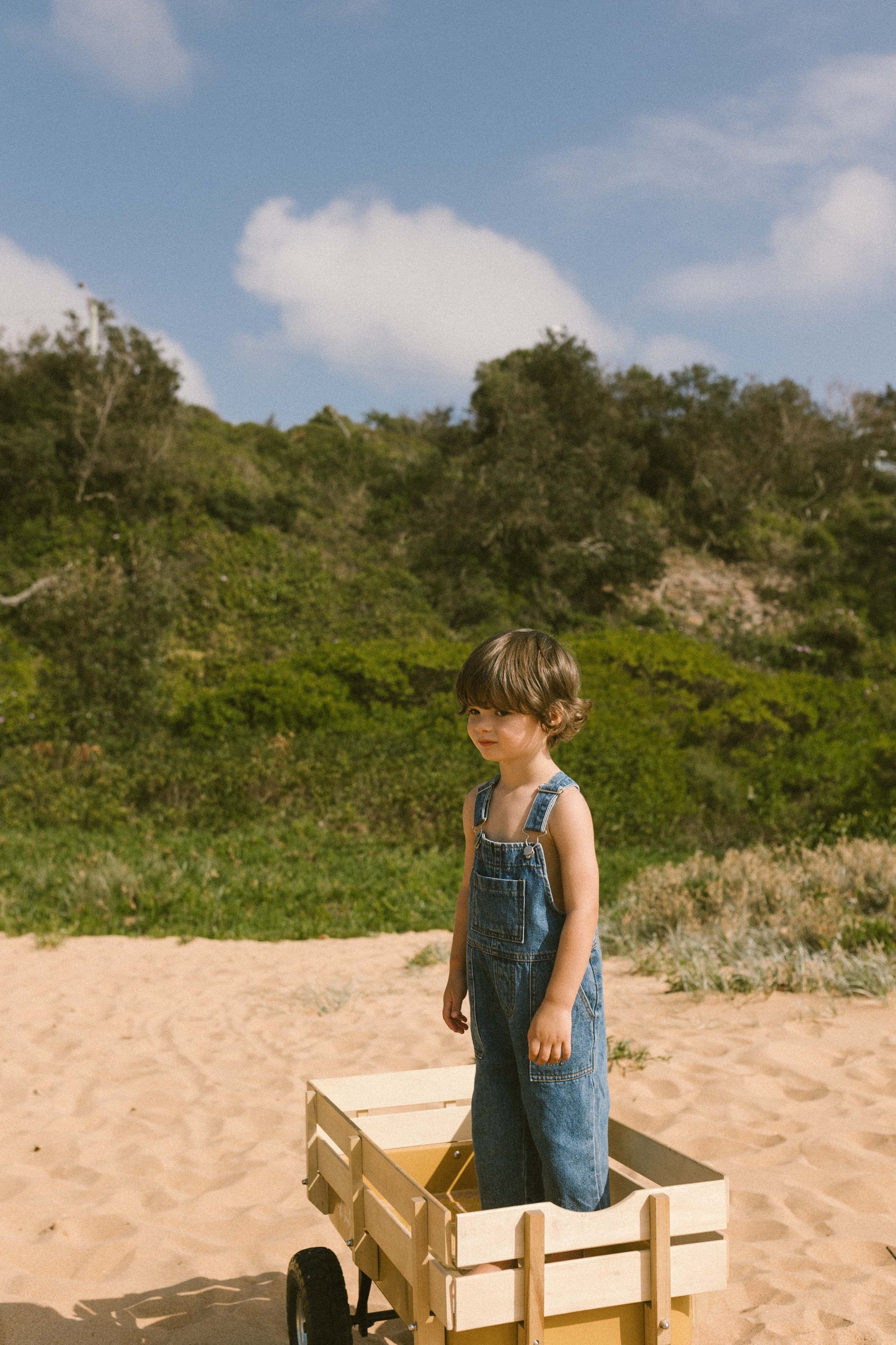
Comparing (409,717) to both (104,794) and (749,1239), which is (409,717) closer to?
(104,794)

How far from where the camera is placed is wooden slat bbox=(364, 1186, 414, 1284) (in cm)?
199

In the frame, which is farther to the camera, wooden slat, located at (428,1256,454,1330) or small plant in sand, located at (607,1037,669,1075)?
small plant in sand, located at (607,1037,669,1075)

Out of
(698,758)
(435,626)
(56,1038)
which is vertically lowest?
(56,1038)

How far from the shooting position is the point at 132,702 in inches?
571

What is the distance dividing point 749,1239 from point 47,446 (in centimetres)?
1678

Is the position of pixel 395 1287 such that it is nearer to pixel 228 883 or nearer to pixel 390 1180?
pixel 390 1180

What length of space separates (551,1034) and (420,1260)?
1.54 ft

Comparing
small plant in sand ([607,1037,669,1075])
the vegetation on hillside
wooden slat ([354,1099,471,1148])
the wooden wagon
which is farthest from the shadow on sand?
the vegetation on hillside

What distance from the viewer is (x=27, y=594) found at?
15.8 m

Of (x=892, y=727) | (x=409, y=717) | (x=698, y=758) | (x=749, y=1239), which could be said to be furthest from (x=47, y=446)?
(x=749, y=1239)

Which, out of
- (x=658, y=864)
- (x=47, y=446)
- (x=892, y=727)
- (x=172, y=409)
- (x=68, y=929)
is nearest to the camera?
(x=68, y=929)

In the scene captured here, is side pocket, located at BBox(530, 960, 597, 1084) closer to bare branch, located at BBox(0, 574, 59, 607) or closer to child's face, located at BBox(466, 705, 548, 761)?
child's face, located at BBox(466, 705, 548, 761)

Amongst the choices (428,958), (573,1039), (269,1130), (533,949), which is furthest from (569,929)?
(428,958)

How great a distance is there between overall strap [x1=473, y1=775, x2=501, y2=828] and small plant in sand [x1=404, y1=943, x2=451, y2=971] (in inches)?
173
